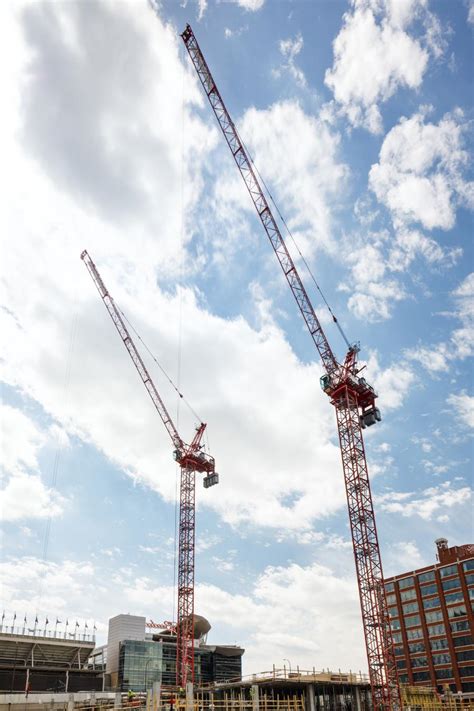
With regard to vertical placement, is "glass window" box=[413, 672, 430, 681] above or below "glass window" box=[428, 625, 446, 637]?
below

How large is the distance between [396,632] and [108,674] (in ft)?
213

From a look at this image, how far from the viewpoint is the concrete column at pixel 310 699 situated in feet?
→ 202

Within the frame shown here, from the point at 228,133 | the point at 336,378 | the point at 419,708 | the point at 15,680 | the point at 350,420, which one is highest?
the point at 228,133

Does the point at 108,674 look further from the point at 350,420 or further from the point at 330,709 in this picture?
the point at 350,420

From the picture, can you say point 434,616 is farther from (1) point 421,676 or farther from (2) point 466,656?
(1) point 421,676

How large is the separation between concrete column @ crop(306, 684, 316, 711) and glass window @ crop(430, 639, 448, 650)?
70.3 m

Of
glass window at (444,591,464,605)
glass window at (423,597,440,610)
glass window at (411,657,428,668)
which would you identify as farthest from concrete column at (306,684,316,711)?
glass window at (411,657,428,668)

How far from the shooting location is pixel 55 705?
232 feet

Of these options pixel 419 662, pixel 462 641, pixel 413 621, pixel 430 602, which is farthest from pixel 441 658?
pixel 430 602

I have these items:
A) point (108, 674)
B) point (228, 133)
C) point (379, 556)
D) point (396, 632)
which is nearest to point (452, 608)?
point (396, 632)

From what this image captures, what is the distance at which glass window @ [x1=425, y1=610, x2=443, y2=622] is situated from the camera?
402ft

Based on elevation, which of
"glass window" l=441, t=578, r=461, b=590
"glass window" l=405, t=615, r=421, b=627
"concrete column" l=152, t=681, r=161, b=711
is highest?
"glass window" l=441, t=578, r=461, b=590

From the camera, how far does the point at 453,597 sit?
4729 inches

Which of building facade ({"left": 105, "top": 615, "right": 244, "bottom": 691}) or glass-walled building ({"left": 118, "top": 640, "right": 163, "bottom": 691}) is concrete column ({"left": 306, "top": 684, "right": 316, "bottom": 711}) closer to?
building facade ({"left": 105, "top": 615, "right": 244, "bottom": 691})
